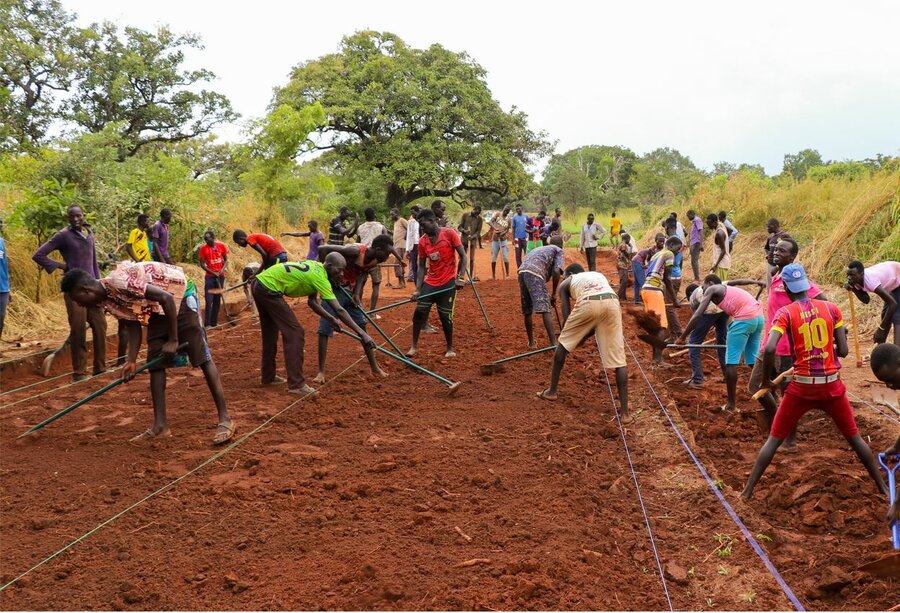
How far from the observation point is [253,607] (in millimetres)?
3648

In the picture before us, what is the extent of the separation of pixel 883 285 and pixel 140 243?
918cm

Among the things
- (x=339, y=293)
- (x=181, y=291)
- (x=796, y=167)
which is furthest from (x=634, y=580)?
(x=796, y=167)

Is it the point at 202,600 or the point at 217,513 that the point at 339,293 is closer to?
the point at 217,513

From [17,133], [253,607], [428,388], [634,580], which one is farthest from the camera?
[17,133]

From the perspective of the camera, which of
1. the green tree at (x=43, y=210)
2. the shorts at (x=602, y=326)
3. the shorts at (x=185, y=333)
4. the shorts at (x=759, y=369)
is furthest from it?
the green tree at (x=43, y=210)

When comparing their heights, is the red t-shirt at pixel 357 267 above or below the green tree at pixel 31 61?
below

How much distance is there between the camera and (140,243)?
10.4 metres

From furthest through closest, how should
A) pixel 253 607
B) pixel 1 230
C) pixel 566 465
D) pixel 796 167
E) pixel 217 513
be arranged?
pixel 796 167, pixel 1 230, pixel 566 465, pixel 217 513, pixel 253 607

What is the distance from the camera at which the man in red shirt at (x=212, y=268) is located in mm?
10805

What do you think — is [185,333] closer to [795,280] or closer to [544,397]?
[544,397]

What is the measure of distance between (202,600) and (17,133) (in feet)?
66.4

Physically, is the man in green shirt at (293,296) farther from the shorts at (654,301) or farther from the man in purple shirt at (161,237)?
the man in purple shirt at (161,237)

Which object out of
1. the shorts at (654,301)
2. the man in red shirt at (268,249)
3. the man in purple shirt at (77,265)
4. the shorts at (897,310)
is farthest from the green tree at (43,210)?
the shorts at (897,310)

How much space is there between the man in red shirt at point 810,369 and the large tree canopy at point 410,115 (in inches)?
776
